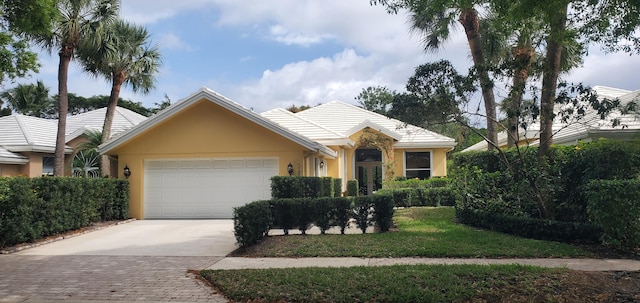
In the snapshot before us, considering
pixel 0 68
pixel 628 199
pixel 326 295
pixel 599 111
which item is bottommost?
pixel 326 295

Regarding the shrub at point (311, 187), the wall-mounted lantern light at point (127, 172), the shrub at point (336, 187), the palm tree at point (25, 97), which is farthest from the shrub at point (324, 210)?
the palm tree at point (25, 97)

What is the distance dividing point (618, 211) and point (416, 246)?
3.77 m

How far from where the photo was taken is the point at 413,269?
756cm

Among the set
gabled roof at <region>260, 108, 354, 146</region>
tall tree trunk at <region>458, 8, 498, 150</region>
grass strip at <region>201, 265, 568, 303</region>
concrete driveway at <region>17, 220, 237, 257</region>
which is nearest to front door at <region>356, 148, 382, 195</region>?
gabled roof at <region>260, 108, 354, 146</region>

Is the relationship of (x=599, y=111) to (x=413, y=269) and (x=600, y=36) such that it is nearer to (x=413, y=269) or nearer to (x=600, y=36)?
(x=600, y=36)

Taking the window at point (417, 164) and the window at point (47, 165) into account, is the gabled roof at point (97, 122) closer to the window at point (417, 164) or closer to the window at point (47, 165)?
the window at point (47, 165)

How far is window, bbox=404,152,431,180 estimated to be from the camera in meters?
25.7

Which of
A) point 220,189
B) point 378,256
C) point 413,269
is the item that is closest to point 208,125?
point 220,189

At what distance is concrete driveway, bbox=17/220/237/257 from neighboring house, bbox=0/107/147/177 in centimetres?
885

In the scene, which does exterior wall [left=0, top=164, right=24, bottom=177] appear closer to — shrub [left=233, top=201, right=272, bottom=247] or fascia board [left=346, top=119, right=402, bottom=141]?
shrub [left=233, top=201, right=272, bottom=247]

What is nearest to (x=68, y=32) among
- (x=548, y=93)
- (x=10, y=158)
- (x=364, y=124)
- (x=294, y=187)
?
(x=10, y=158)

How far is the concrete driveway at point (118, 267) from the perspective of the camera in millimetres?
6768

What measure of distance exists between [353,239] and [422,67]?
4.57 metres

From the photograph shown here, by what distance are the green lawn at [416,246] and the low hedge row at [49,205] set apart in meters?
5.31
